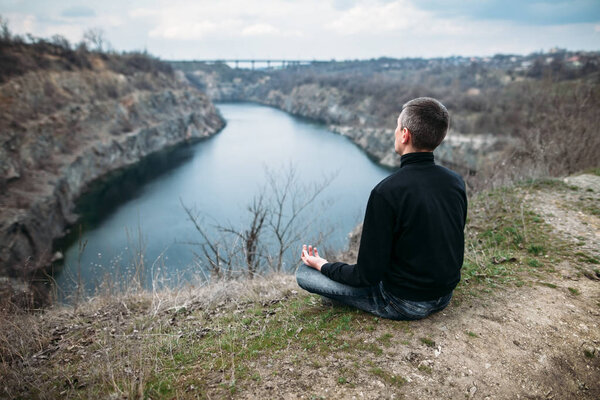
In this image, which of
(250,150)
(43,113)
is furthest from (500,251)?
(250,150)

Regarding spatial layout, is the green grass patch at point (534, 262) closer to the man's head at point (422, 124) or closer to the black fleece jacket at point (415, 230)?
the black fleece jacket at point (415, 230)

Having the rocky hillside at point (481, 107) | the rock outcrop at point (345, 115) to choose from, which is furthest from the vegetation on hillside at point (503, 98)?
the rock outcrop at point (345, 115)

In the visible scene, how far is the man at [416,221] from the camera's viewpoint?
2.56 meters

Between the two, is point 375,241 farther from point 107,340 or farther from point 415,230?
point 107,340

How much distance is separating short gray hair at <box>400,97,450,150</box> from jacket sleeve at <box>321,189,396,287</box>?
53 cm

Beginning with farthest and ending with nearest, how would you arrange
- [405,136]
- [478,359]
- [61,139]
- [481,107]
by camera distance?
[481,107]
[61,139]
[478,359]
[405,136]

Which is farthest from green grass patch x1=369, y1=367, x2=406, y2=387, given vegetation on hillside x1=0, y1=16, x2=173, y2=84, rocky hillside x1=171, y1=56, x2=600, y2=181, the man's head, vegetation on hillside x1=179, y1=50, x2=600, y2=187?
vegetation on hillside x1=0, y1=16, x2=173, y2=84

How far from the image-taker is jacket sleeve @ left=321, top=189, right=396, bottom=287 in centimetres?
258

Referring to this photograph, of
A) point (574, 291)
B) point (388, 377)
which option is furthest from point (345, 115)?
point (388, 377)

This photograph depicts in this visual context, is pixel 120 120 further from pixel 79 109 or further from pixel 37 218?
pixel 37 218

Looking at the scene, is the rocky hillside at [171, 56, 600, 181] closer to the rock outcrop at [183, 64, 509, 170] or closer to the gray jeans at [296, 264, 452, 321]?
the rock outcrop at [183, 64, 509, 170]

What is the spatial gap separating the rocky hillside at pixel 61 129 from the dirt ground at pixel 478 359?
30.4 feet

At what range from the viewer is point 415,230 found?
8.52ft

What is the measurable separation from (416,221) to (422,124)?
707 mm
